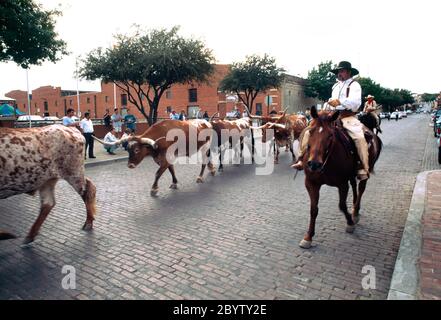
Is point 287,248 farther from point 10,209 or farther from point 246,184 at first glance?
point 10,209

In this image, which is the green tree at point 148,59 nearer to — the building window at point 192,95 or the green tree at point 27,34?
the green tree at point 27,34

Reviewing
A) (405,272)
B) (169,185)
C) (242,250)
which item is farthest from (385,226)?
(169,185)

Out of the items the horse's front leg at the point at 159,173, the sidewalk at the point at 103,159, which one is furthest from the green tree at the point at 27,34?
the horse's front leg at the point at 159,173

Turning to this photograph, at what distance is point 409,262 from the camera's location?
3693mm

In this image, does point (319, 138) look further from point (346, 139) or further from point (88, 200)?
point (88, 200)

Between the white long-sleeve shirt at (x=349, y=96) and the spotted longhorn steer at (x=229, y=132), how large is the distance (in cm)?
543

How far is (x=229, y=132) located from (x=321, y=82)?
147ft

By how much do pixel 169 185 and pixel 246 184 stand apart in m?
2.07

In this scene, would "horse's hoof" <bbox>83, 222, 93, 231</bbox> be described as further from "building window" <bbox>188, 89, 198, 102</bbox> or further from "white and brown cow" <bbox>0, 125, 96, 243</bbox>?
"building window" <bbox>188, 89, 198, 102</bbox>

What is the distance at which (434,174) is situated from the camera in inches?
333

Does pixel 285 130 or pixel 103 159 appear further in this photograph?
pixel 103 159

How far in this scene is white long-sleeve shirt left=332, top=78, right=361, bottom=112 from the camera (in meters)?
5.11

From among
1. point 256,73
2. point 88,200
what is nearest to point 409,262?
point 88,200
